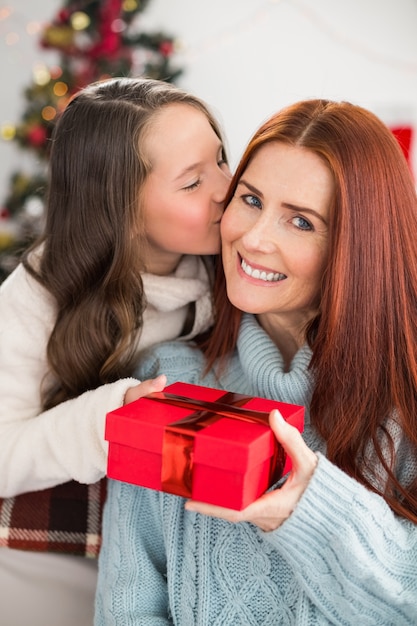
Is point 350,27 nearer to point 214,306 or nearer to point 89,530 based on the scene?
point 214,306

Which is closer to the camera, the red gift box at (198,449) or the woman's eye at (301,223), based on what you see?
the red gift box at (198,449)

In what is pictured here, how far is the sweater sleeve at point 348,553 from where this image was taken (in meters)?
1.05

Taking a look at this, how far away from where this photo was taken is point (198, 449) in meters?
0.93

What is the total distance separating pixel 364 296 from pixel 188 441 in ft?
1.49

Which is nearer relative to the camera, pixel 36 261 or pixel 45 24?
pixel 36 261

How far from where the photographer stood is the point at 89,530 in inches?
59.1

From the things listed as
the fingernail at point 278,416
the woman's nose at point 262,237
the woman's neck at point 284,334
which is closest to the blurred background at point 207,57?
the woman's neck at point 284,334

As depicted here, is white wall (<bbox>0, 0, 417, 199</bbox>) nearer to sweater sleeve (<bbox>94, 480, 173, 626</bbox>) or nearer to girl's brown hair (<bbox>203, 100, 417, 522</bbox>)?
girl's brown hair (<bbox>203, 100, 417, 522</bbox>)

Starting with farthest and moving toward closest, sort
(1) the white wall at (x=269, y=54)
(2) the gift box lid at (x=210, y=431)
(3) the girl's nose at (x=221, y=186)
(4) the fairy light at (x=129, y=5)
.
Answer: (1) the white wall at (x=269, y=54) < (4) the fairy light at (x=129, y=5) < (3) the girl's nose at (x=221, y=186) < (2) the gift box lid at (x=210, y=431)

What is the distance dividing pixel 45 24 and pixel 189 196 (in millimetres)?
2544

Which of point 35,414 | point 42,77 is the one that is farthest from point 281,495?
point 42,77

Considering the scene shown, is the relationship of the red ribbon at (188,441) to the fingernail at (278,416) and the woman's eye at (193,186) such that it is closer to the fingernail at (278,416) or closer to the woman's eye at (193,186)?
the fingernail at (278,416)

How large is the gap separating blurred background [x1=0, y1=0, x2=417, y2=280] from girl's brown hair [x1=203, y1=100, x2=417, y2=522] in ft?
7.16

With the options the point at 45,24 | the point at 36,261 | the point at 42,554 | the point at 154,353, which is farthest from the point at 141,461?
the point at 45,24
